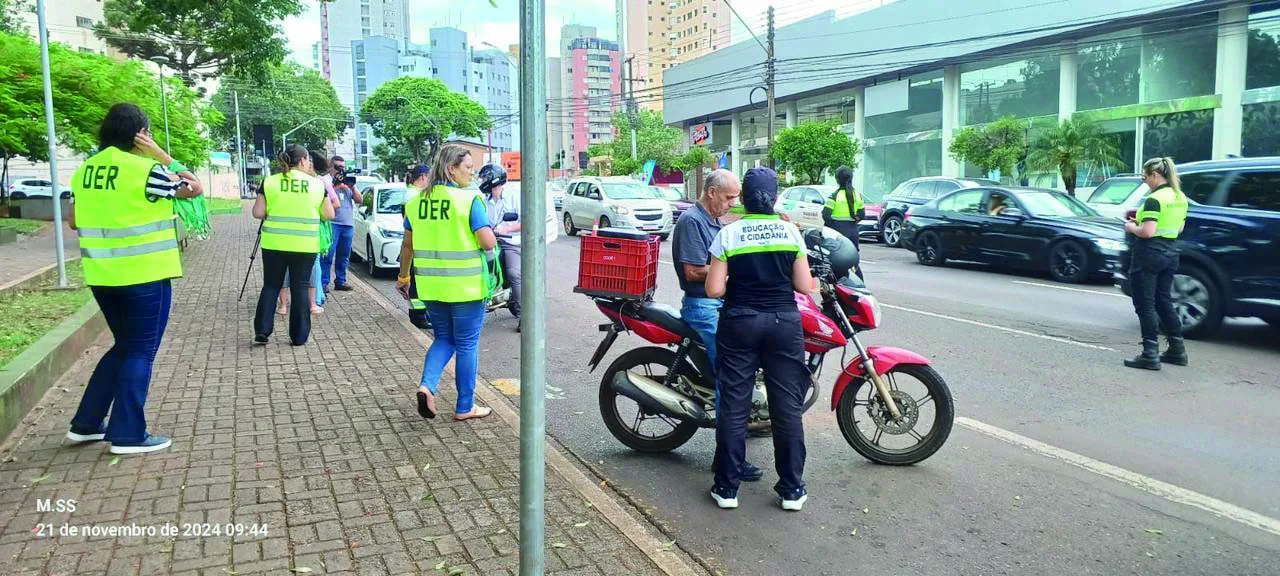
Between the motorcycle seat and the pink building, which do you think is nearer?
the motorcycle seat

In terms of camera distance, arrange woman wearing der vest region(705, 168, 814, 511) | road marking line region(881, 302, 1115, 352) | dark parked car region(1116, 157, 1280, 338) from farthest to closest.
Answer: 1. road marking line region(881, 302, 1115, 352)
2. dark parked car region(1116, 157, 1280, 338)
3. woman wearing der vest region(705, 168, 814, 511)

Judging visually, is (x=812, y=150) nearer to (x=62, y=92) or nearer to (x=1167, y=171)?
(x=62, y=92)

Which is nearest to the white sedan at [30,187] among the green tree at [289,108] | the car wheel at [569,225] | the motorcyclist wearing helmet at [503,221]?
the car wheel at [569,225]

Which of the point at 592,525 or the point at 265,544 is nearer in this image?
the point at 265,544

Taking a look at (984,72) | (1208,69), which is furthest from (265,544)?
(984,72)

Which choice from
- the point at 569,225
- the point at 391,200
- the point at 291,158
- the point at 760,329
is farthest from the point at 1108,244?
the point at 569,225

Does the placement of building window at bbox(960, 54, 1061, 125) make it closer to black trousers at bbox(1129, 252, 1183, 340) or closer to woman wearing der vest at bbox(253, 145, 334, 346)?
black trousers at bbox(1129, 252, 1183, 340)

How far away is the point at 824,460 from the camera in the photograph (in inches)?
207

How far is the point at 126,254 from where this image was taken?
4672 mm

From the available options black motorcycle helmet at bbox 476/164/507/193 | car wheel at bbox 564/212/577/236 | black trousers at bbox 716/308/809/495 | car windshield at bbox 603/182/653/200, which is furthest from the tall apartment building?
black trousers at bbox 716/308/809/495

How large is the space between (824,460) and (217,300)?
806cm

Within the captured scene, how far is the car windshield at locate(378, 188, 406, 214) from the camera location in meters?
14.8

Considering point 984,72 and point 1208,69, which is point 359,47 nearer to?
point 984,72

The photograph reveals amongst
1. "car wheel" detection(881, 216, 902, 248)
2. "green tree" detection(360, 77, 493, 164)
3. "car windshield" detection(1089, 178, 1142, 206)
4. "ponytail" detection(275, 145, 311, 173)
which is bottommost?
"car wheel" detection(881, 216, 902, 248)
